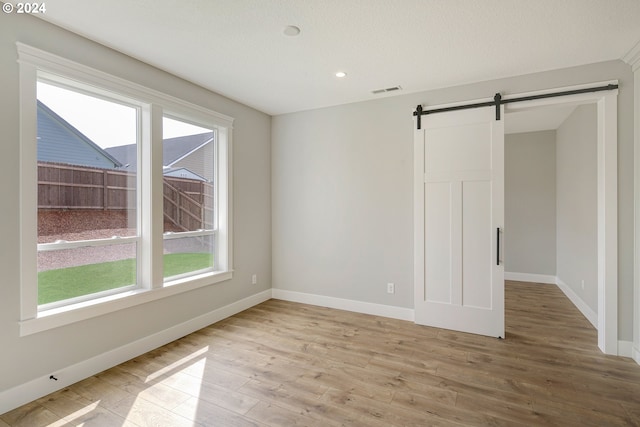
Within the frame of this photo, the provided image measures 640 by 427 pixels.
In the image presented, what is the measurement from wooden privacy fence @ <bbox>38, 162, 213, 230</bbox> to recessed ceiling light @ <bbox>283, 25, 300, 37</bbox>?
193cm

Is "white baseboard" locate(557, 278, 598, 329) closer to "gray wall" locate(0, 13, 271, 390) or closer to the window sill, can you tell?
"gray wall" locate(0, 13, 271, 390)

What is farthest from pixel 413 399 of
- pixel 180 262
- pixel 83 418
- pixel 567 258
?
pixel 567 258

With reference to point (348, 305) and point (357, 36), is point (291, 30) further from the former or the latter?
point (348, 305)

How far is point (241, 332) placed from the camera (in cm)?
341

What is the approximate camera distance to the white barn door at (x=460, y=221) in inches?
129

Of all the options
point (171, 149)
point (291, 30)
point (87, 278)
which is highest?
point (291, 30)

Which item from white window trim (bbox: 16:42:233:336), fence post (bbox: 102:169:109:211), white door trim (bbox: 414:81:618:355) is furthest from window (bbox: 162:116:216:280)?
white door trim (bbox: 414:81:618:355)

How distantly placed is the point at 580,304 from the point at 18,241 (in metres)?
6.06

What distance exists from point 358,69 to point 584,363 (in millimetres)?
3468

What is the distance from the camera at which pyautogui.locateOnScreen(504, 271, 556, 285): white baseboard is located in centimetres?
550

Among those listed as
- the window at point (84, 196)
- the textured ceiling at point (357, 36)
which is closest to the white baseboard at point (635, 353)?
the textured ceiling at point (357, 36)

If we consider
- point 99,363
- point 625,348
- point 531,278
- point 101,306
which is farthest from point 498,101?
point 99,363

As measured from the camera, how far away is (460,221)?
3426 mm

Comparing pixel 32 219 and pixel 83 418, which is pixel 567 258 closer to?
pixel 83 418
